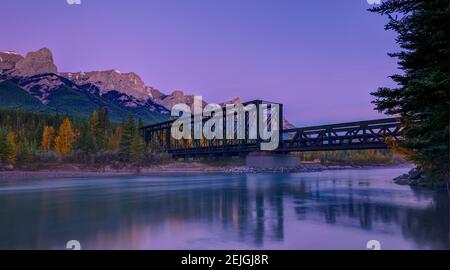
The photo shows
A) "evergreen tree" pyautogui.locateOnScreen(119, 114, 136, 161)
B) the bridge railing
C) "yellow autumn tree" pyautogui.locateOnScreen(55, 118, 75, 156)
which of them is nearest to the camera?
the bridge railing

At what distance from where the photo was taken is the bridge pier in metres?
99.5

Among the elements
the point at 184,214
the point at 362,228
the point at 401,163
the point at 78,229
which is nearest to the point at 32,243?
the point at 78,229

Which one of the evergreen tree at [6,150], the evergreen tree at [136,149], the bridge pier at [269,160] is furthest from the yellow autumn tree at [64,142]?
the bridge pier at [269,160]

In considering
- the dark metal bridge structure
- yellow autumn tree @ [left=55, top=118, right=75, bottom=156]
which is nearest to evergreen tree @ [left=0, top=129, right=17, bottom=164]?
yellow autumn tree @ [left=55, top=118, right=75, bottom=156]

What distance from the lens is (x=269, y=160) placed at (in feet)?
327

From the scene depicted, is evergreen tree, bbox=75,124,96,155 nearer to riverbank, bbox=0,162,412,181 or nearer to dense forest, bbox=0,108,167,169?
dense forest, bbox=0,108,167,169

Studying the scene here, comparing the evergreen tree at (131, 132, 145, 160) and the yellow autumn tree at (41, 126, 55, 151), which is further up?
the yellow autumn tree at (41, 126, 55, 151)

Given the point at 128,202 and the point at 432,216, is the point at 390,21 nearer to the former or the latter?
the point at 432,216

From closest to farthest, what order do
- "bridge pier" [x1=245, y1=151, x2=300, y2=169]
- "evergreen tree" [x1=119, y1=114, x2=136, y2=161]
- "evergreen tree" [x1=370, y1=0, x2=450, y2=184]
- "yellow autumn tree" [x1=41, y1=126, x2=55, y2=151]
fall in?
"evergreen tree" [x1=370, y1=0, x2=450, y2=184], "evergreen tree" [x1=119, y1=114, x2=136, y2=161], "bridge pier" [x1=245, y1=151, x2=300, y2=169], "yellow autumn tree" [x1=41, y1=126, x2=55, y2=151]

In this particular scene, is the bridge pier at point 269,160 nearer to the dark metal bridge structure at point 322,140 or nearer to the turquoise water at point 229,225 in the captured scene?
the dark metal bridge structure at point 322,140

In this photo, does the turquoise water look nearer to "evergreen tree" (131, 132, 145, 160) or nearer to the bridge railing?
the bridge railing

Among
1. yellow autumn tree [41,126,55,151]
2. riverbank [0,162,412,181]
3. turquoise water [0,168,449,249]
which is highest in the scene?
yellow autumn tree [41,126,55,151]

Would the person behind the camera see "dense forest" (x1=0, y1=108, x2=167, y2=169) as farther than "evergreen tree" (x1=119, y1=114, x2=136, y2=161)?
No

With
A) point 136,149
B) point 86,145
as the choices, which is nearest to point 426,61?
point 136,149
